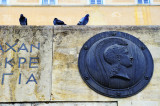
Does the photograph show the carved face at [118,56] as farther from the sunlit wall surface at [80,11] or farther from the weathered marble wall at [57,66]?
the sunlit wall surface at [80,11]

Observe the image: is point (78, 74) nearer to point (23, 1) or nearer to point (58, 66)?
point (58, 66)

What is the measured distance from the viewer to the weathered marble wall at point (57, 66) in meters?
5.13

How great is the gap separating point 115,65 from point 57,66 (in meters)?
0.91

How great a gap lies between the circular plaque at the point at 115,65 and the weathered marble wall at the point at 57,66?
0.30 ft

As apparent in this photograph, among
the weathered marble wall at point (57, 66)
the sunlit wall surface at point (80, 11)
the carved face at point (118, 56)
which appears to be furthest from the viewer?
the sunlit wall surface at point (80, 11)

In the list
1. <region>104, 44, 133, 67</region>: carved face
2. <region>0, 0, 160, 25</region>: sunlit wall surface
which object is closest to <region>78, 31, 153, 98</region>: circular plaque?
<region>104, 44, 133, 67</region>: carved face

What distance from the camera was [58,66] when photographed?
5.33 metres

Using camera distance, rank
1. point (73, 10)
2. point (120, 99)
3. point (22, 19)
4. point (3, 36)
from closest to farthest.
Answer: point (120, 99), point (3, 36), point (22, 19), point (73, 10)

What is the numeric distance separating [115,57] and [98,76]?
16.1 inches

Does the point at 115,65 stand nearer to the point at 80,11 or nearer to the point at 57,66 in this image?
the point at 57,66

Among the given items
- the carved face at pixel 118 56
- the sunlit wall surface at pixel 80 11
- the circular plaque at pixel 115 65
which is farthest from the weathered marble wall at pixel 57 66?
the sunlit wall surface at pixel 80 11

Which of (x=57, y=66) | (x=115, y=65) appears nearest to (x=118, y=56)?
(x=115, y=65)

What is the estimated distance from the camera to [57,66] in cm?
533

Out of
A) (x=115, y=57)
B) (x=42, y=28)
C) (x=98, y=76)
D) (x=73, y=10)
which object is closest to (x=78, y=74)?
(x=98, y=76)
